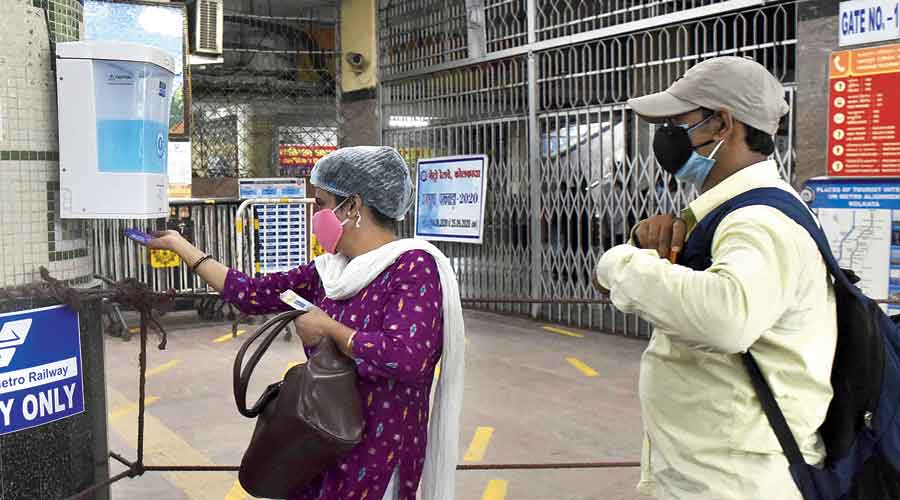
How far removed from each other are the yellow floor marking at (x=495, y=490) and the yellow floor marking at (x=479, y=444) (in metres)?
0.26

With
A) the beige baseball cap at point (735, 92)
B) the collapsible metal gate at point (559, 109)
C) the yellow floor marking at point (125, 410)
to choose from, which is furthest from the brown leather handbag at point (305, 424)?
the collapsible metal gate at point (559, 109)

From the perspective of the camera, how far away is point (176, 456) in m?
4.44

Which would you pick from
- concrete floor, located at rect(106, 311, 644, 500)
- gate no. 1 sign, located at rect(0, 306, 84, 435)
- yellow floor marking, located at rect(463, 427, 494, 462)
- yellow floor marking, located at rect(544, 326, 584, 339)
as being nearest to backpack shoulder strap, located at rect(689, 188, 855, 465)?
gate no. 1 sign, located at rect(0, 306, 84, 435)

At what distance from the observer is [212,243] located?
812 centimetres

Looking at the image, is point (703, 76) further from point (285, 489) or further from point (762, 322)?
point (285, 489)

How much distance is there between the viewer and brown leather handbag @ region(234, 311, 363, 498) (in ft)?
5.56

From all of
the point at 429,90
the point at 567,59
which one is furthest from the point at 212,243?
the point at 567,59

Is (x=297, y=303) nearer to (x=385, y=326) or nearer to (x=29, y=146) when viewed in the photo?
(x=385, y=326)

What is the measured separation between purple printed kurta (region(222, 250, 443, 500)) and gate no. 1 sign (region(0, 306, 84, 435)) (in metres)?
0.90

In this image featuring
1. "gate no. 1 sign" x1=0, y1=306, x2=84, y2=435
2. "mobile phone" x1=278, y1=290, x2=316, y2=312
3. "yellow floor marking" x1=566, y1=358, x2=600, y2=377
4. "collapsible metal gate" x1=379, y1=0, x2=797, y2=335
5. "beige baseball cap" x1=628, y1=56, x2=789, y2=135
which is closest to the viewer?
"beige baseball cap" x1=628, y1=56, x2=789, y2=135

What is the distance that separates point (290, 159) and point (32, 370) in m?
10.1

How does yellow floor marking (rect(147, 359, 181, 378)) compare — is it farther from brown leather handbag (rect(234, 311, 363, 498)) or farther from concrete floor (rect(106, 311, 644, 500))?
brown leather handbag (rect(234, 311, 363, 498))

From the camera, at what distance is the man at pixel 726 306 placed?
1.34 metres

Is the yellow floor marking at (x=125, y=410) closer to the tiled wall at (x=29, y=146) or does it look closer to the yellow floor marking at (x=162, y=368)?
the yellow floor marking at (x=162, y=368)
